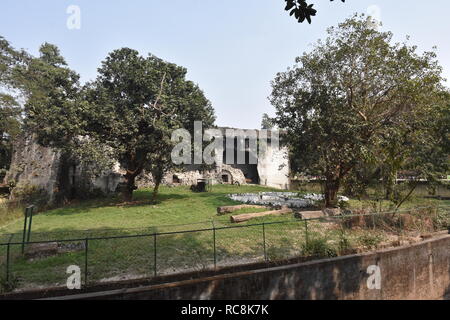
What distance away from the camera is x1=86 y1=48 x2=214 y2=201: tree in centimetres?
1583

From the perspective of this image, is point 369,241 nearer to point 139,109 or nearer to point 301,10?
point 301,10

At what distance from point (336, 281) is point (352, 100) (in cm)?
1037

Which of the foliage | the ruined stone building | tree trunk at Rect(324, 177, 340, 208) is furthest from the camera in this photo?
the ruined stone building

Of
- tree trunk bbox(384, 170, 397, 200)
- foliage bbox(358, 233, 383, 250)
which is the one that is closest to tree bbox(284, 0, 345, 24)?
foliage bbox(358, 233, 383, 250)

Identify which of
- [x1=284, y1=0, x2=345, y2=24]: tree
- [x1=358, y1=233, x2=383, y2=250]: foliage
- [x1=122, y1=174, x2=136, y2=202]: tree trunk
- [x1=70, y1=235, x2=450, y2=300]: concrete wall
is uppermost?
[x1=284, y1=0, x2=345, y2=24]: tree

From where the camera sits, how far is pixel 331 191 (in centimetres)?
1427

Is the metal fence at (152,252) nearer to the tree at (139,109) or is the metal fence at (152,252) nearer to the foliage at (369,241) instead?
the foliage at (369,241)

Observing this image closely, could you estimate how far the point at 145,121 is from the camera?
16.3 m

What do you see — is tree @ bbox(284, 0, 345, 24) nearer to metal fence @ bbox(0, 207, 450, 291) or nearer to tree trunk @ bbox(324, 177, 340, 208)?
metal fence @ bbox(0, 207, 450, 291)

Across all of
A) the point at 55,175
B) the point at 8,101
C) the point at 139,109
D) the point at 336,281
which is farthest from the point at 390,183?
the point at 8,101

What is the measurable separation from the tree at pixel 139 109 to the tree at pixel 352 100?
7216mm

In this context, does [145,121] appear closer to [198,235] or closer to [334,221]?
[198,235]

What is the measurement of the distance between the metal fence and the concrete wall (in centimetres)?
63

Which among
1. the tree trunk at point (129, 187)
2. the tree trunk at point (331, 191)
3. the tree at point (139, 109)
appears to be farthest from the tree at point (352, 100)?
the tree trunk at point (129, 187)
